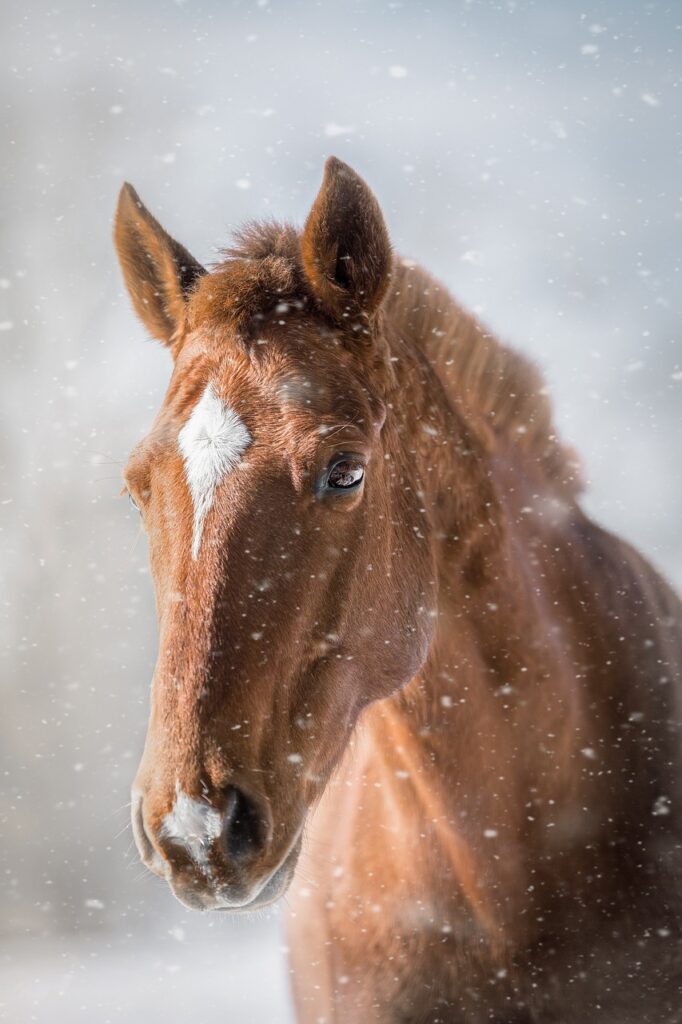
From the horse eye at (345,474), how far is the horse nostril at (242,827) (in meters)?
0.45

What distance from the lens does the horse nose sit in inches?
37.9

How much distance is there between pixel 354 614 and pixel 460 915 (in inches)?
26.5

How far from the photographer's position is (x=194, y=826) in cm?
93

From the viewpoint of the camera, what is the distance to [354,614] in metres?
1.25

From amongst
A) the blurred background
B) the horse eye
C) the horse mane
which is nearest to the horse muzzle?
the horse eye

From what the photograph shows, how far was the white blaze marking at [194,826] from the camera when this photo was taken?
0.93 m

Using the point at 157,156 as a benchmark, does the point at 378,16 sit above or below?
above

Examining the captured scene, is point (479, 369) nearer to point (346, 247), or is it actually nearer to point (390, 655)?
point (346, 247)

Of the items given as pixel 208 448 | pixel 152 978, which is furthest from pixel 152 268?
pixel 152 978

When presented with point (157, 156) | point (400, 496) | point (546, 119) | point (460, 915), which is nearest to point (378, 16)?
point (546, 119)

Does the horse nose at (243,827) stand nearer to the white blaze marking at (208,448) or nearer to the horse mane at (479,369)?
the white blaze marking at (208,448)

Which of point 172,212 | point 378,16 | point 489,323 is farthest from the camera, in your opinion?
point 378,16

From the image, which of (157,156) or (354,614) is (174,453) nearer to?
(354,614)

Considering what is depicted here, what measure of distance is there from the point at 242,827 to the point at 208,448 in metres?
0.51
